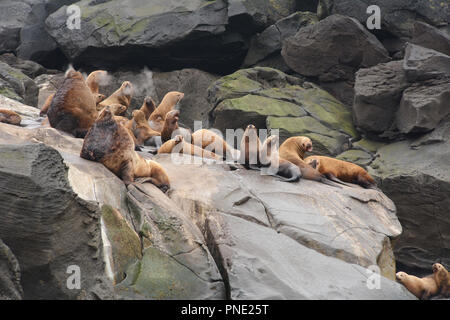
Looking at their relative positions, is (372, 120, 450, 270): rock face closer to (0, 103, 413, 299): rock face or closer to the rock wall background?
the rock wall background

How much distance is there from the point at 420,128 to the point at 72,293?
8491 millimetres

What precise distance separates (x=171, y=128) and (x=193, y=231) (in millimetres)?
4069

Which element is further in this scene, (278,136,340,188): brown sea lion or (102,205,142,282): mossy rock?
(278,136,340,188): brown sea lion

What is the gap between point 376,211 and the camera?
7012 millimetres

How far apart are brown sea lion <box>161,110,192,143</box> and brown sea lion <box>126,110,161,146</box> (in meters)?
0.36

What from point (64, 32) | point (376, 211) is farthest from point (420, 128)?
point (64, 32)

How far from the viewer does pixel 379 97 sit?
1143 cm

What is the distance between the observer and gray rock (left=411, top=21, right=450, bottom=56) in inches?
465

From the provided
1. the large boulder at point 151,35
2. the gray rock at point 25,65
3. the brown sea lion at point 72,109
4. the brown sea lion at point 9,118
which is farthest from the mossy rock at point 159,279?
the gray rock at point 25,65

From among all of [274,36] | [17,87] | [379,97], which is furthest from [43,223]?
[274,36]

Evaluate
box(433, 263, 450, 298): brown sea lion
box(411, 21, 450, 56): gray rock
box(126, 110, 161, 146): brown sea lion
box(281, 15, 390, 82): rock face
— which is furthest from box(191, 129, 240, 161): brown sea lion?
box(411, 21, 450, 56): gray rock

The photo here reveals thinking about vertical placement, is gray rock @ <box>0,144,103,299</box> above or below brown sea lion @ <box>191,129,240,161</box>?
above

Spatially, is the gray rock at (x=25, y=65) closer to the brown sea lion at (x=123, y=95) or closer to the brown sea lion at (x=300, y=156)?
the brown sea lion at (x=123, y=95)
